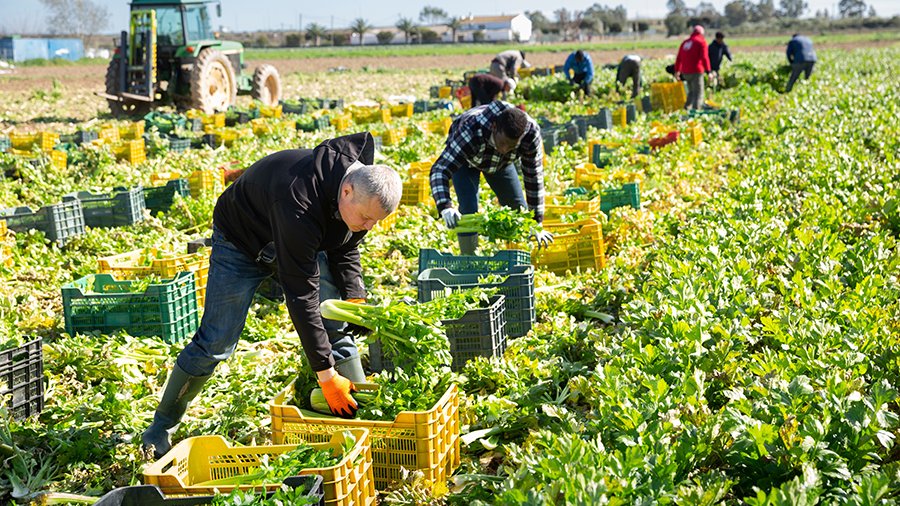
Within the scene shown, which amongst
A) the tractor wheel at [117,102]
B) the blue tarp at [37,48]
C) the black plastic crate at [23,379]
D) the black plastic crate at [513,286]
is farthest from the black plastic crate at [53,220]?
the blue tarp at [37,48]

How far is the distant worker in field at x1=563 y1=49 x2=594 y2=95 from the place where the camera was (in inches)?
863

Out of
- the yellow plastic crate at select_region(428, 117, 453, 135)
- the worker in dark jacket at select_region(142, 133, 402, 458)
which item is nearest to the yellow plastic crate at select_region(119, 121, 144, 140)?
the yellow plastic crate at select_region(428, 117, 453, 135)

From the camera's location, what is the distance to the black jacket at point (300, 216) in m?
3.83

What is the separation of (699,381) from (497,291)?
1883mm

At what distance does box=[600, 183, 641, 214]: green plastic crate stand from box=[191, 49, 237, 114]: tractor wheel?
12.1 meters

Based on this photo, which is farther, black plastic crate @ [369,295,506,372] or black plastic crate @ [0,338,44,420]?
black plastic crate @ [369,295,506,372]

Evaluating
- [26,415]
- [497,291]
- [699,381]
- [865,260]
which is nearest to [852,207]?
[865,260]

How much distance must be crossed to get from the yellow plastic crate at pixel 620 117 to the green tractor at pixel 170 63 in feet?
26.7

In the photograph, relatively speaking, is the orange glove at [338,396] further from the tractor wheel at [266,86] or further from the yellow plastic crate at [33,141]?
the tractor wheel at [266,86]

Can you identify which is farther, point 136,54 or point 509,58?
point 136,54

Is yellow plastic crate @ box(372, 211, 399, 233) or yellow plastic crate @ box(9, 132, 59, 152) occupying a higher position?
yellow plastic crate @ box(9, 132, 59, 152)

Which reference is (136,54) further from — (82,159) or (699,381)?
(699,381)

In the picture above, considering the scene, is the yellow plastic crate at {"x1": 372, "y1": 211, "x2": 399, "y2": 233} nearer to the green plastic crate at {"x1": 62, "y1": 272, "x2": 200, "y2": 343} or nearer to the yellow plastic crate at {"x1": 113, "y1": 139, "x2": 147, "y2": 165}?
the green plastic crate at {"x1": 62, "y1": 272, "x2": 200, "y2": 343}

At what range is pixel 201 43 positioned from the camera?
1988 cm
